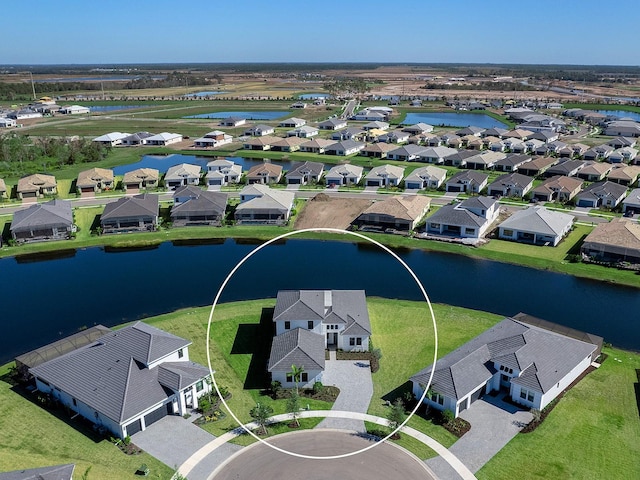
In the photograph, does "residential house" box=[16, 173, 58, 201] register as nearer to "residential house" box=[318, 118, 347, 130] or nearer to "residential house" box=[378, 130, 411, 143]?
"residential house" box=[378, 130, 411, 143]

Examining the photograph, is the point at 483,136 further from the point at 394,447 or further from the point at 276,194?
the point at 394,447

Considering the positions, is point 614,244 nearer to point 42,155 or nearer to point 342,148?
point 342,148

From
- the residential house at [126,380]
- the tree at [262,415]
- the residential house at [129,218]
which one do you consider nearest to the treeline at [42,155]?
the residential house at [129,218]

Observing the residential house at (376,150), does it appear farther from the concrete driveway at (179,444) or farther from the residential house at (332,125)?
the concrete driveway at (179,444)

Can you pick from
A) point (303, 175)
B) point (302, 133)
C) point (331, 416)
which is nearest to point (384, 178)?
point (303, 175)

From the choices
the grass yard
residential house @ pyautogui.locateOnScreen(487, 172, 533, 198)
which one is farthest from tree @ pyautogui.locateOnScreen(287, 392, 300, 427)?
residential house @ pyautogui.locateOnScreen(487, 172, 533, 198)

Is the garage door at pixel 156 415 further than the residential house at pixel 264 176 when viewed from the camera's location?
No
